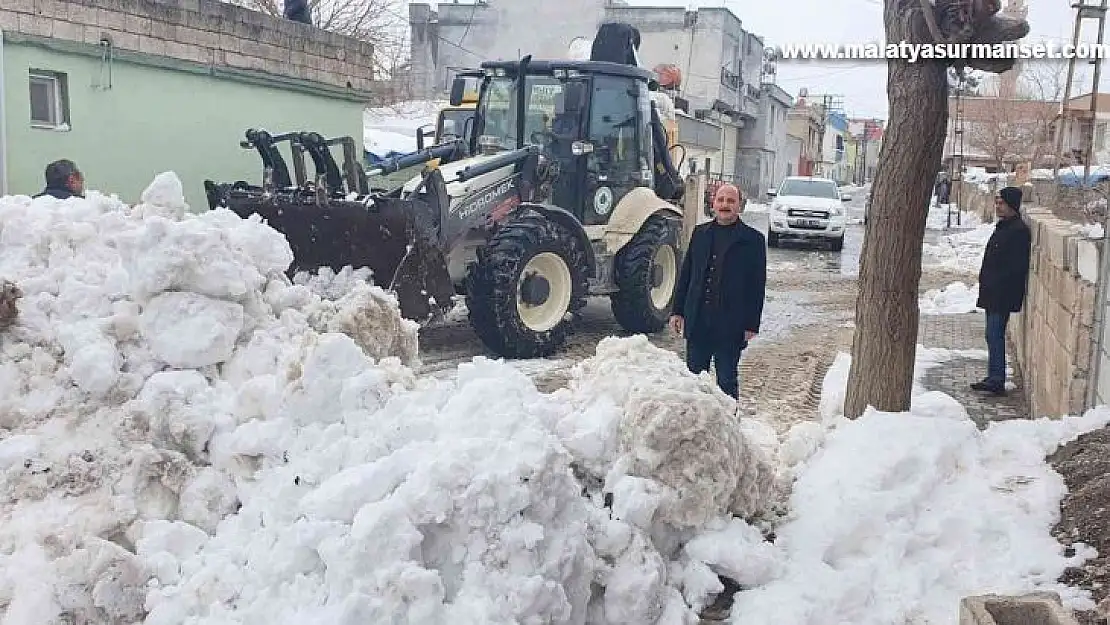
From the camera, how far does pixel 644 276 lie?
10.2m

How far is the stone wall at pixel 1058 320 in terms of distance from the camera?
558cm

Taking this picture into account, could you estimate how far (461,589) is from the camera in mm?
3418

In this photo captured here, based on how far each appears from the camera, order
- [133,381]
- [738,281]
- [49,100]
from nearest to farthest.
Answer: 1. [133,381]
2. [738,281]
3. [49,100]

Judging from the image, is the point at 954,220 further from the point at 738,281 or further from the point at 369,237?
the point at 738,281

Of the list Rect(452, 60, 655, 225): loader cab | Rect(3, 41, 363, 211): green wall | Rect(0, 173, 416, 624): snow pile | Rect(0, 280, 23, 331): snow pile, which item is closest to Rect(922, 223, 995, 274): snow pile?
Rect(452, 60, 655, 225): loader cab

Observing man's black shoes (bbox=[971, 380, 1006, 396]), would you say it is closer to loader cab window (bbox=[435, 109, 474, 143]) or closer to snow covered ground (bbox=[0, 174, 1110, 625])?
snow covered ground (bbox=[0, 174, 1110, 625])

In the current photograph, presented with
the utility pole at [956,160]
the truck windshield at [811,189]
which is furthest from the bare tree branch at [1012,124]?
the truck windshield at [811,189]

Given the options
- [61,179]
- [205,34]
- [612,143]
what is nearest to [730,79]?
[205,34]

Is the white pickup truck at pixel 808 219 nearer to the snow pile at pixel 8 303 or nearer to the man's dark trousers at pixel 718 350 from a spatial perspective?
the man's dark trousers at pixel 718 350

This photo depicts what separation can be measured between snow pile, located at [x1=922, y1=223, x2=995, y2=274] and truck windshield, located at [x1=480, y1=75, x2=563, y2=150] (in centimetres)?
770

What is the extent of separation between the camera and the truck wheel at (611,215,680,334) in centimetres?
1027

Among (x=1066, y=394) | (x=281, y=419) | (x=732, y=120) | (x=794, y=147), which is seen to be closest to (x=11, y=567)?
(x=281, y=419)

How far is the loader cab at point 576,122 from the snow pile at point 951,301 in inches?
167

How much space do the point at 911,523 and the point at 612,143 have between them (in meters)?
6.61
